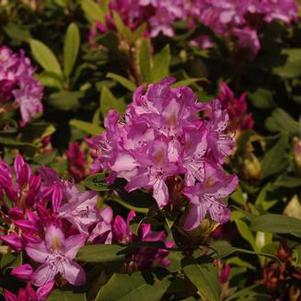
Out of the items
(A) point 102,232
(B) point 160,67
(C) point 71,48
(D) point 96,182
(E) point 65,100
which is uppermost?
(D) point 96,182

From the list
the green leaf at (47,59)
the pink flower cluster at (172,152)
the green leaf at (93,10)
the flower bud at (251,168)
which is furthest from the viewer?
the green leaf at (93,10)

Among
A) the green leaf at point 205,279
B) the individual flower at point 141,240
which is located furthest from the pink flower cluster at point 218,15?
the green leaf at point 205,279

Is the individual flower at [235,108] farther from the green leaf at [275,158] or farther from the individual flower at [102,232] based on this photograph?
the individual flower at [102,232]

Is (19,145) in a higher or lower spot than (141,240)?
lower

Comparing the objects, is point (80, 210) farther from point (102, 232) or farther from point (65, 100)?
point (65, 100)

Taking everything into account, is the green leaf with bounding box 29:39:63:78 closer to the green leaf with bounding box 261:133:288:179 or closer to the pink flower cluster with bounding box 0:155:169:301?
the green leaf with bounding box 261:133:288:179

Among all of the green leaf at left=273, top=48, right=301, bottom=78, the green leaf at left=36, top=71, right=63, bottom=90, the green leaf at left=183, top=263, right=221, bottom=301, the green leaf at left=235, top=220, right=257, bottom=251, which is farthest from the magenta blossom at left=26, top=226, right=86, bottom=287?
the green leaf at left=273, top=48, right=301, bottom=78

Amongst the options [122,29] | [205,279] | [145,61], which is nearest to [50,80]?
[122,29]
